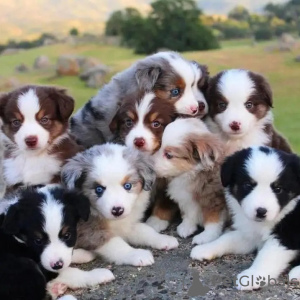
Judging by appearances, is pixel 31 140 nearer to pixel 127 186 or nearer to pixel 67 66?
pixel 127 186

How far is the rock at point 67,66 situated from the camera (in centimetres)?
1494

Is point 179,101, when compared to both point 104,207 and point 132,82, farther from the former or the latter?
point 104,207

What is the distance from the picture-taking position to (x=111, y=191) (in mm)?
4266

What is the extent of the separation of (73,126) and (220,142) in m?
1.65

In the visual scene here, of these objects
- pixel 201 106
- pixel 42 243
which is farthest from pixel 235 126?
pixel 42 243

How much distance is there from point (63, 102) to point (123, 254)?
135 cm

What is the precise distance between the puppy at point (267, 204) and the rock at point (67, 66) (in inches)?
440

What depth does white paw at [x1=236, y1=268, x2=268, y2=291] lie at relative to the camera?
3.88m

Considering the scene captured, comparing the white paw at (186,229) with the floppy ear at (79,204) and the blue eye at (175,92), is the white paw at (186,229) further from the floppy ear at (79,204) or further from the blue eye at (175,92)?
the blue eye at (175,92)

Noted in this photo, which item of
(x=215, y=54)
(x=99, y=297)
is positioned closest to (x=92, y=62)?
(x=215, y=54)

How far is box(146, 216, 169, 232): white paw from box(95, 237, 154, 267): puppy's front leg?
54cm

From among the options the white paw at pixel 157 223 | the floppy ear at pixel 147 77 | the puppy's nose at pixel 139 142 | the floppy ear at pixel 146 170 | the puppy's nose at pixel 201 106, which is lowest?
the white paw at pixel 157 223

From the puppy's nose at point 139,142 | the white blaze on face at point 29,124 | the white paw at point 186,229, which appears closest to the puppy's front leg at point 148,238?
the white paw at point 186,229

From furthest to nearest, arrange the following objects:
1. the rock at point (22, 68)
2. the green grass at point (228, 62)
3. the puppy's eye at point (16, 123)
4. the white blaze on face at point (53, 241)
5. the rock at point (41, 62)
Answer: the rock at point (41, 62) < the rock at point (22, 68) < the green grass at point (228, 62) < the puppy's eye at point (16, 123) < the white blaze on face at point (53, 241)
